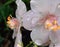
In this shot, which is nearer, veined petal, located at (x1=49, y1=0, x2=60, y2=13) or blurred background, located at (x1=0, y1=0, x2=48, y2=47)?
veined petal, located at (x1=49, y1=0, x2=60, y2=13)

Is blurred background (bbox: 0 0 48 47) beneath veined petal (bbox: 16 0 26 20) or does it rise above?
beneath

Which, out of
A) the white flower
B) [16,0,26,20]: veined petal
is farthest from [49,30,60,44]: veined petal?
[16,0,26,20]: veined petal

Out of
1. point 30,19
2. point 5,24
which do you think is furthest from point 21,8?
point 5,24

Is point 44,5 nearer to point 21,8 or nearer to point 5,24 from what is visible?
point 21,8

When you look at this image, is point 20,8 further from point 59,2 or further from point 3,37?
point 3,37

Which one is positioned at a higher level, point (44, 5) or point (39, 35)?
point (44, 5)

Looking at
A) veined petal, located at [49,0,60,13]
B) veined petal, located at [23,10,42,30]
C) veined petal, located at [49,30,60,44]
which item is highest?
veined petal, located at [49,0,60,13]

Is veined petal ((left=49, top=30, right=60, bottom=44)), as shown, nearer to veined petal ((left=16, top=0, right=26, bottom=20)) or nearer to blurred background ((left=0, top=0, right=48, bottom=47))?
veined petal ((left=16, top=0, right=26, bottom=20))
